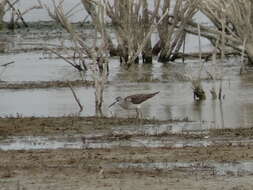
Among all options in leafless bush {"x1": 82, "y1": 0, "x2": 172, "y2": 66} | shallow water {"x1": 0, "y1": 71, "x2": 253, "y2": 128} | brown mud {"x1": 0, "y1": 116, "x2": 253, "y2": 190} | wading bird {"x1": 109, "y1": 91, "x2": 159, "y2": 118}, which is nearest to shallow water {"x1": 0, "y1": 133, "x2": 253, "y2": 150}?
brown mud {"x1": 0, "y1": 116, "x2": 253, "y2": 190}

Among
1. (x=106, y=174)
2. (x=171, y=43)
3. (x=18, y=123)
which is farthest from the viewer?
(x=171, y=43)

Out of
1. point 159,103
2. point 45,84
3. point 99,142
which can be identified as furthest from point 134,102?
point 45,84

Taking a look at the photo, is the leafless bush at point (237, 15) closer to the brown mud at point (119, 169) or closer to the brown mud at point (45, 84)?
the brown mud at point (45, 84)

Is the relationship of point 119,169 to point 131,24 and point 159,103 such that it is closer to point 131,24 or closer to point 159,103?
point 159,103

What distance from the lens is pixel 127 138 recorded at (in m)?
11.7

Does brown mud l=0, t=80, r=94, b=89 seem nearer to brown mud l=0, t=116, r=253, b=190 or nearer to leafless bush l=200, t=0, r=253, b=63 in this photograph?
leafless bush l=200, t=0, r=253, b=63

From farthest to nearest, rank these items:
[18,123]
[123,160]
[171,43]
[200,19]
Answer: [200,19]
[171,43]
[18,123]
[123,160]

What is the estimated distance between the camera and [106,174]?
9.19 metres

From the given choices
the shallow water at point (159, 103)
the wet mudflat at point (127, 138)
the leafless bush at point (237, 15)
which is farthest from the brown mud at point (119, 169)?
the leafless bush at point (237, 15)

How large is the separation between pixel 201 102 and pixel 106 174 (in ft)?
24.8

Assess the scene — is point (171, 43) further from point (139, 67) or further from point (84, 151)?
point (84, 151)

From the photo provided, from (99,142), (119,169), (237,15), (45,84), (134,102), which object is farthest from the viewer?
(45,84)

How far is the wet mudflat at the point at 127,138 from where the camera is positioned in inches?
354

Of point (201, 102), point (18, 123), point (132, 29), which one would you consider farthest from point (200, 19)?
point (18, 123)
